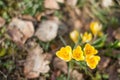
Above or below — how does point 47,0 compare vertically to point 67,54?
above

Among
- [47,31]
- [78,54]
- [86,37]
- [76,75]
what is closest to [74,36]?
[86,37]

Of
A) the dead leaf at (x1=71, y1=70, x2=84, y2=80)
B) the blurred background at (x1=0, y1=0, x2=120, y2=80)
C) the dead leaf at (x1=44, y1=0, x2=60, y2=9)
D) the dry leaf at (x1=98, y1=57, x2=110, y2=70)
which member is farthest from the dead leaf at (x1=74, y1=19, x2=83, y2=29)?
the dead leaf at (x1=71, y1=70, x2=84, y2=80)

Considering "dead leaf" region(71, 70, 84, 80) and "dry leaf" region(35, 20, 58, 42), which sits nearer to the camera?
"dead leaf" region(71, 70, 84, 80)

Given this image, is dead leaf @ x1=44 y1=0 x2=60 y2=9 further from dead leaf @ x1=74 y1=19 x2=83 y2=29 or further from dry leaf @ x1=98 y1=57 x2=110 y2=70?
dry leaf @ x1=98 y1=57 x2=110 y2=70

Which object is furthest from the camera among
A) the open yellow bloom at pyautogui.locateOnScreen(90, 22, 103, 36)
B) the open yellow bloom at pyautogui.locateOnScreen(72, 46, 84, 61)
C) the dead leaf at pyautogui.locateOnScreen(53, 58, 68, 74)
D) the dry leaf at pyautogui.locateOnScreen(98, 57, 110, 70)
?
the open yellow bloom at pyautogui.locateOnScreen(90, 22, 103, 36)

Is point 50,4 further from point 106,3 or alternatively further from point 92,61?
point 92,61

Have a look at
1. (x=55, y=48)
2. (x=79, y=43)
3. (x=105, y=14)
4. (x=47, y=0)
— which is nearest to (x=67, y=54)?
(x=79, y=43)

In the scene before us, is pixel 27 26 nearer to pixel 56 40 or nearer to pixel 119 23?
pixel 56 40
